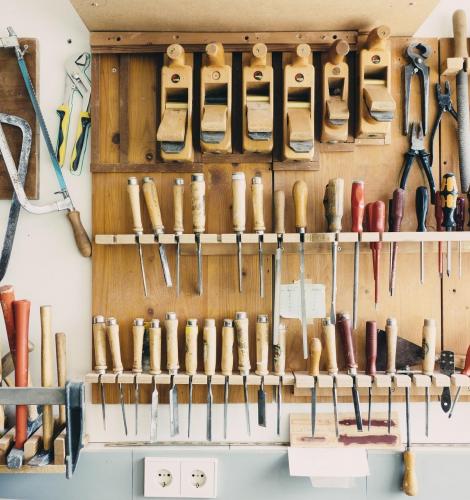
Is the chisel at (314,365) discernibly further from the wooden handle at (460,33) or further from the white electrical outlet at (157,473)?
the wooden handle at (460,33)

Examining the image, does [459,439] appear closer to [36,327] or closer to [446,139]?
[446,139]

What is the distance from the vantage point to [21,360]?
1419 millimetres

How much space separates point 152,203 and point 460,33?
1.07 meters

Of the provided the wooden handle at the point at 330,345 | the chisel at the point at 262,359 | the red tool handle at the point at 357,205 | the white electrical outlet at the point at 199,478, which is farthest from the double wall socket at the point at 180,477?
the red tool handle at the point at 357,205

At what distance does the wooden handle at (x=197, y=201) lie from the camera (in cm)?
152

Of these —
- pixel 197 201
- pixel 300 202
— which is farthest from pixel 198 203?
pixel 300 202

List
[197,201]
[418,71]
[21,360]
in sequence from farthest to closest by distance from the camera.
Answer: [418,71] → [197,201] → [21,360]

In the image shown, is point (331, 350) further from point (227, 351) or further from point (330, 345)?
point (227, 351)

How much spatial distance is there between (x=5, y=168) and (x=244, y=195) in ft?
2.51

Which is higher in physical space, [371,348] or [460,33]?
[460,33]

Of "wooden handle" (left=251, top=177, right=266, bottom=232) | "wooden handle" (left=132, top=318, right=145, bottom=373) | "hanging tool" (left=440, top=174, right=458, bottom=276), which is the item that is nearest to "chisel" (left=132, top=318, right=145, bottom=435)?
"wooden handle" (left=132, top=318, right=145, bottom=373)

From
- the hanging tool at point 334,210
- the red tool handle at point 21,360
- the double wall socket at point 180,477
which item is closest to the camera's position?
the red tool handle at point 21,360

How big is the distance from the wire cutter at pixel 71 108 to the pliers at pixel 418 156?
100 centimetres

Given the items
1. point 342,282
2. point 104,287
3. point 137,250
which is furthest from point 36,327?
point 342,282
